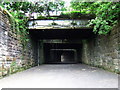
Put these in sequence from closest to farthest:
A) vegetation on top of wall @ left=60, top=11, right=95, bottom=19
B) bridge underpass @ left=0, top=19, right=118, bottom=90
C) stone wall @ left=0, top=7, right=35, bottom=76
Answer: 1. bridge underpass @ left=0, top=19, right=118, bottom=90
2. stone wall @ left=0, top=7, right=35, bottom=76
3. vegetation on top of wall @ left=60, top=11, right=95, bottom=19

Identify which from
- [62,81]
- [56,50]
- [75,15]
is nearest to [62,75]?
[62,81]

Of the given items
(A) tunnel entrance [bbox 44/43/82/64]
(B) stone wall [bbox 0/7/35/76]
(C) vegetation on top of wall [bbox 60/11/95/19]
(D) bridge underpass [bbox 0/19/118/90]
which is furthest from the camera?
(A) tunnel entrance [bbox 44/43/82/64]

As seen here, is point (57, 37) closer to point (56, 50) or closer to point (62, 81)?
point (62, 81)

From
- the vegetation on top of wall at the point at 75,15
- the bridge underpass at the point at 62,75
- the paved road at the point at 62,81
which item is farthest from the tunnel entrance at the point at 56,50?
the paved road at the point at 62,81

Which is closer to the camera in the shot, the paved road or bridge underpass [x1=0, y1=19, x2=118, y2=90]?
the paved road

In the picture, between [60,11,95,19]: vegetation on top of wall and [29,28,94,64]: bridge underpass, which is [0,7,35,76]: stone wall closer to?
[29,28,94,64]: bridge underpass

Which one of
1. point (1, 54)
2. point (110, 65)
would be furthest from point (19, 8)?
point (110, 65)

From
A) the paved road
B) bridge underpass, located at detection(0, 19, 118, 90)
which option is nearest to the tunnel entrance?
bridge underpass, located at detection(0, 19, 118, 90)

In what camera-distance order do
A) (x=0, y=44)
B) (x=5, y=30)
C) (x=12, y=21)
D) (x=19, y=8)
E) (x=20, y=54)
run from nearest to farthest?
(x=0, y=44) < (x=5, y=30) < (x=12, y=21) < (x=20, y=54) < (x=19, y=8)

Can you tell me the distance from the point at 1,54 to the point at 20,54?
98.9 inches

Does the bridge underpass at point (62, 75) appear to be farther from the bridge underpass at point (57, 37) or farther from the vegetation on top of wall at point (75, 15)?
the vegetation on top of wall at point (75, 15)

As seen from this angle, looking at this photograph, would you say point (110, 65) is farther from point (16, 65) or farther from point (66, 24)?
point (16, 65)

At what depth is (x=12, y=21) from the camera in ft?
20.6

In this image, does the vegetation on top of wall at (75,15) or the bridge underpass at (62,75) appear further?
the vegetation on top of wall at (75,15)
